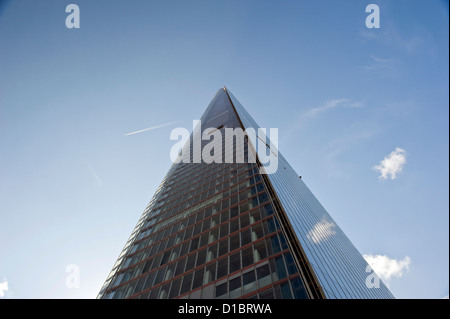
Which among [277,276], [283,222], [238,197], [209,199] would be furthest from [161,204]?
[277,276]

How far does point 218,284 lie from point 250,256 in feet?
12.7

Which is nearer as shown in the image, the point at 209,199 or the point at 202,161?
the point at 209,199

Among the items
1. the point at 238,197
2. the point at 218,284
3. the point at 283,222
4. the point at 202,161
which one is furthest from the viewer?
the point at 202,161

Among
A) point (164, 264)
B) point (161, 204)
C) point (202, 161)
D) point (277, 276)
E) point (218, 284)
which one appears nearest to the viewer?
point (277, 276)

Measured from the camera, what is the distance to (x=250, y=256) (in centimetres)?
2538
